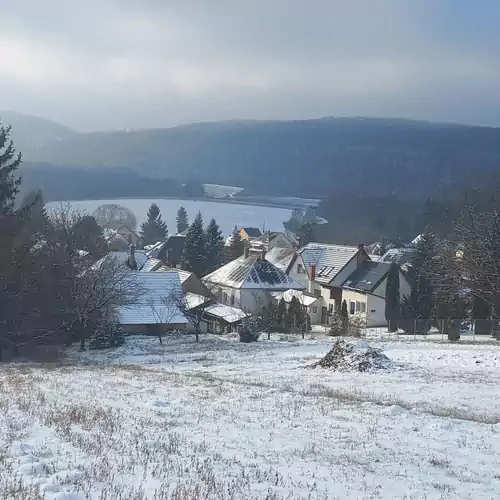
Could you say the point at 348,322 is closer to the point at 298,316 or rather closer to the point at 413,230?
the point at 298,316

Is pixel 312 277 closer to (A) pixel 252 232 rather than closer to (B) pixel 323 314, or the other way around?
(B) pixel 323 314

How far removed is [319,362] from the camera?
24172 mm

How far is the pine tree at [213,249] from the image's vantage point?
74.1 m

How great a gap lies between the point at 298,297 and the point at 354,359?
28969 millimetres

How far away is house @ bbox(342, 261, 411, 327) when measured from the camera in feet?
170

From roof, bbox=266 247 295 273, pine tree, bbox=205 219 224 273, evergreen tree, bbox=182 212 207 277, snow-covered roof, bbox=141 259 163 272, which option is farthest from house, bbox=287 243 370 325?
snow-covered roof, bbox=141 259 163 272

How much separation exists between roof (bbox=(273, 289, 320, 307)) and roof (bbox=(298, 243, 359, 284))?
260 cm

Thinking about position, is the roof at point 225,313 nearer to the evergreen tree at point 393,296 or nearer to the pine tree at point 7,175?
the evergreen tree at point 393,296

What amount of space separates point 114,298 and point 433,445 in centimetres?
3087

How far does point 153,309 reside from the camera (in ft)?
140

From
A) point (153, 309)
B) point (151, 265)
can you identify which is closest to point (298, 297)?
point (153, 309)

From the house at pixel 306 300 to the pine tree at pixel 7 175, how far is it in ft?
80.6

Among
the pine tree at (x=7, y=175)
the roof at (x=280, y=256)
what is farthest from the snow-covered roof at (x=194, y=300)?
the roof at (x=280, y=256)

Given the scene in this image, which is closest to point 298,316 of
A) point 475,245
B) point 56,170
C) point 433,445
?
point 475,245
